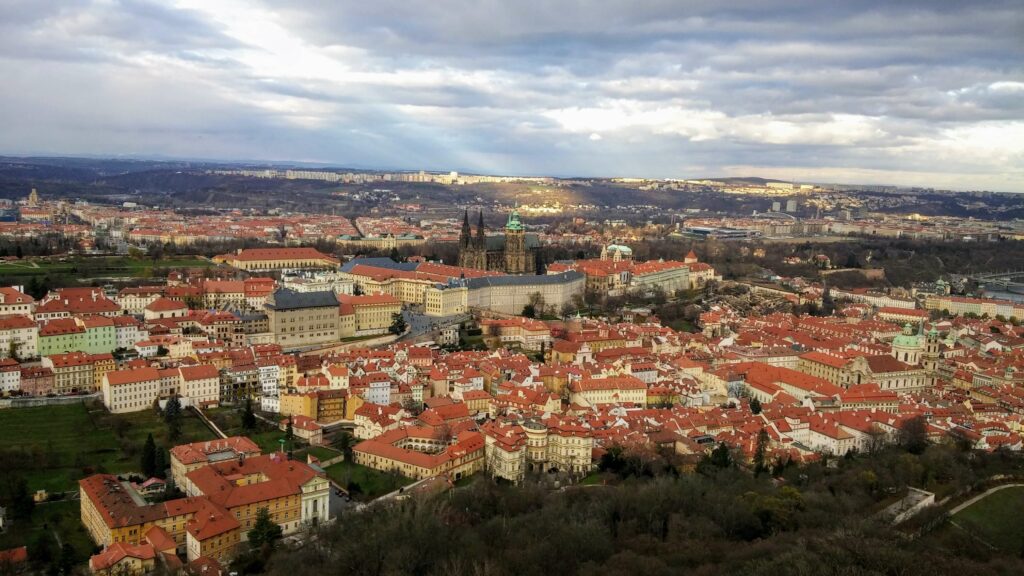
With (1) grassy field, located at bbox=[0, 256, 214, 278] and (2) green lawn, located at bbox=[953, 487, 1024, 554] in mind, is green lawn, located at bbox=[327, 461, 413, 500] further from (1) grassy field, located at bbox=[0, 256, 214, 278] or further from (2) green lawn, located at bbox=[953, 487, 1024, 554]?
(1) grassy field, located at bbox=[0, 256, 214, 278]

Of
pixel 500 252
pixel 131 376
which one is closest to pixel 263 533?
pixel 131 376

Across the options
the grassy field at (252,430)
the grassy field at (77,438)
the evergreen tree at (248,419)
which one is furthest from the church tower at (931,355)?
the grassy field at (77,438)

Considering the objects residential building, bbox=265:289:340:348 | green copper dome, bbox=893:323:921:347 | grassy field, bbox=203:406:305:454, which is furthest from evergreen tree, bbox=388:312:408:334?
green copper dome, bbox=893:323:921:347

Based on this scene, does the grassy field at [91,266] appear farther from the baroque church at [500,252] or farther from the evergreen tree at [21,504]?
the evergreen tree at [21,504]

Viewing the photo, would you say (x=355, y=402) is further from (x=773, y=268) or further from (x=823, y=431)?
(x=773, y=268)

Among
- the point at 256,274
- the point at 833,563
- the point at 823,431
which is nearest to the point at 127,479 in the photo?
the point at 833,563
